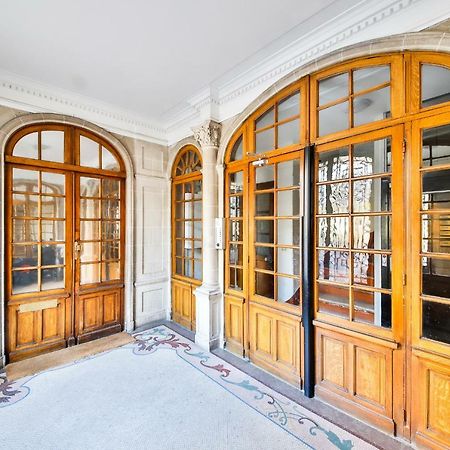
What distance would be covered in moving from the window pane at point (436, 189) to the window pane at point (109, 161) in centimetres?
351

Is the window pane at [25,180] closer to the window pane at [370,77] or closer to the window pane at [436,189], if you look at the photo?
the window pane at [370,77]

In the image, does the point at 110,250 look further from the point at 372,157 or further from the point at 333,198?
the point at 372,157

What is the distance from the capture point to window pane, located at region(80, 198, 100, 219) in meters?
3.43

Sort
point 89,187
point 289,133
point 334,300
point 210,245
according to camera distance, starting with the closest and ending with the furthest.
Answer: point 334,300 < point 289,133 < point 210,245 < point 89,187

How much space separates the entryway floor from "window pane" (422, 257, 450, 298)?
1159mm

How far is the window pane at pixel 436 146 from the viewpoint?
1736 millimetres

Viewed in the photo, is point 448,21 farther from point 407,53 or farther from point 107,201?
point 107,201

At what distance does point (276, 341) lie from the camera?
2660mm

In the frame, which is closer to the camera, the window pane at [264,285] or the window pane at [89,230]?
the window pane at [264,285]

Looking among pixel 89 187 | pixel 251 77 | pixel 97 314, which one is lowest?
pixel 97 314

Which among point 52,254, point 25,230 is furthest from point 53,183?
point 52,254

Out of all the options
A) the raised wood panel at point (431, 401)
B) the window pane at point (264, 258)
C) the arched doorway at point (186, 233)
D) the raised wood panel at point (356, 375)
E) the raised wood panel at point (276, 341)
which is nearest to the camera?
the raised wood panel at point (431, 401)

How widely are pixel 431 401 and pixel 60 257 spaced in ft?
12.4

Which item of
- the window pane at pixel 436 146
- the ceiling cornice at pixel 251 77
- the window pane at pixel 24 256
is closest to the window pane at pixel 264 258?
the window pane at pixel 436 146
